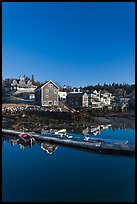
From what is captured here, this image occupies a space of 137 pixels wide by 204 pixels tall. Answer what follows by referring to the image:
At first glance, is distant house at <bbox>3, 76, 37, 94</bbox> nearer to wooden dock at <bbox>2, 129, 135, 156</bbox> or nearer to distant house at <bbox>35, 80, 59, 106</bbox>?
distant house at <bbox>35, 80, 59, 106</bbox>

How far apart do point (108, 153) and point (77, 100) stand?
1173 cm

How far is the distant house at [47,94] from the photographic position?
44.9 feet

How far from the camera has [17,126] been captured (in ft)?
27.2

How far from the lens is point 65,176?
375 cm

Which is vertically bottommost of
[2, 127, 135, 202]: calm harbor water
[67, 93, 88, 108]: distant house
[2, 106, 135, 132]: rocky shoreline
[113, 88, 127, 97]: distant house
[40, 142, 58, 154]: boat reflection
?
[2, 127, 135, 202]: calm harbor water

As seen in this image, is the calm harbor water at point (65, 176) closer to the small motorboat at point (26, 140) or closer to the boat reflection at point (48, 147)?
the boat reflection at point (48, 147)

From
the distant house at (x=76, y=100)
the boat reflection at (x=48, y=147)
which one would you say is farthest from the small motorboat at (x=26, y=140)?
the distant house at (x=76, y=100)

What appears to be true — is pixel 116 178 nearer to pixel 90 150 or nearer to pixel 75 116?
pixel 90 150

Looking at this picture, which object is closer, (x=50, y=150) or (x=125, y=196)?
(x=125, y=196)

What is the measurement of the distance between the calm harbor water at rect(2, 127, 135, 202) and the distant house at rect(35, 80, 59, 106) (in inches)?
329

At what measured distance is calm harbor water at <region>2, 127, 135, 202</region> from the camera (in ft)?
9.93

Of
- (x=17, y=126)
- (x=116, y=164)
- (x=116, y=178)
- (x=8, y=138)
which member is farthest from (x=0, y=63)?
(x=17, y=126)

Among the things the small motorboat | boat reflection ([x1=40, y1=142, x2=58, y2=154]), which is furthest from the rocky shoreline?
boat reflection ([x1=40, y1=142, x2=58, y2=154])

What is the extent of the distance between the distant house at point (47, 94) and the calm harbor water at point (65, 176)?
8.36 meters
